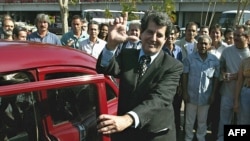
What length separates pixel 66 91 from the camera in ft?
6.21

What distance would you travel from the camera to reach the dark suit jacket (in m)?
2.14

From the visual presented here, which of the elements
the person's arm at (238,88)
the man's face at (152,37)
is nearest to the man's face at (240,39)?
the person's arm at (238,88)

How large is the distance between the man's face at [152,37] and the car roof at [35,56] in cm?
41

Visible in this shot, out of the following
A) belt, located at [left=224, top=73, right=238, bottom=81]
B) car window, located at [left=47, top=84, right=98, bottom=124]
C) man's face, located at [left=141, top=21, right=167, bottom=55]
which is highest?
man's face, located at [left=141, top=21, right=167, bottom=55]

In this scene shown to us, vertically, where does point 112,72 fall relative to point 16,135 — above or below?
above

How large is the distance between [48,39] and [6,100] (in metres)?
3.95

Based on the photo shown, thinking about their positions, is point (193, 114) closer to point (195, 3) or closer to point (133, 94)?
point (133, 94)

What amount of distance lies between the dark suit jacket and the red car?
7.7 inches

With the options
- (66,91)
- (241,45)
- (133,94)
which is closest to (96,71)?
(133,94)

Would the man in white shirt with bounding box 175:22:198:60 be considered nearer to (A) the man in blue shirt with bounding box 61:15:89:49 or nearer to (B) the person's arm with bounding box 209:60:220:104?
(B) the person's arm with bounding box 209:60:220:104

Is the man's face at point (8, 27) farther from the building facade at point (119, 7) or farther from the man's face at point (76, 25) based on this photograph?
the building facade at point (119, 7)

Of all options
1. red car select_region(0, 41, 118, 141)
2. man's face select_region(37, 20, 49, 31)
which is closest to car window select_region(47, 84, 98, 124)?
red car select_region(0, 41, 118, 141)

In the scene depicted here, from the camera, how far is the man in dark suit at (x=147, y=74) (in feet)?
7.02

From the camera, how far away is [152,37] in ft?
7.17
